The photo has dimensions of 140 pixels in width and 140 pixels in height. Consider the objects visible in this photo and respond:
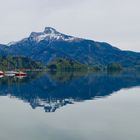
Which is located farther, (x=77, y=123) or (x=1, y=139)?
(x=77, y=123)

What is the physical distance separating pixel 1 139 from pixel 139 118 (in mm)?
22056

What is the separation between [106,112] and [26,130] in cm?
1913

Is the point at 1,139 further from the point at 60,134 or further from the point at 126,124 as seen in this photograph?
the point at 126,124

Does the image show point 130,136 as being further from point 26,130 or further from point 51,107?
point 51,107

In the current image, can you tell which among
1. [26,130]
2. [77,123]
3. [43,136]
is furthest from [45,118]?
[43,136]

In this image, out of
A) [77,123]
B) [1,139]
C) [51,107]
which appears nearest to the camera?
[1,139]

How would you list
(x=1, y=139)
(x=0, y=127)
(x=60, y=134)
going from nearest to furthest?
1. (x=1, y=139)
2. (x=60, y=134)
3. (x=0, y=127)

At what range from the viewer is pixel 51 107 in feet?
224

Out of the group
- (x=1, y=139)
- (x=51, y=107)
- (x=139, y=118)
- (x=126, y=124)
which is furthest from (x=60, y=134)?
(x=51, y=107)

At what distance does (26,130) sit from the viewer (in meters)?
42.9

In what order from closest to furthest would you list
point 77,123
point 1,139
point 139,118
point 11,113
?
point 1,139 → point 77,123 → point 139,118 → point 11,113

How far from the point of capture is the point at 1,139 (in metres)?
37.7

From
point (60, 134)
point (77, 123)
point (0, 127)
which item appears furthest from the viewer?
point (77, 123)

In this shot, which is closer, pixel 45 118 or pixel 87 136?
pixel 87 136
